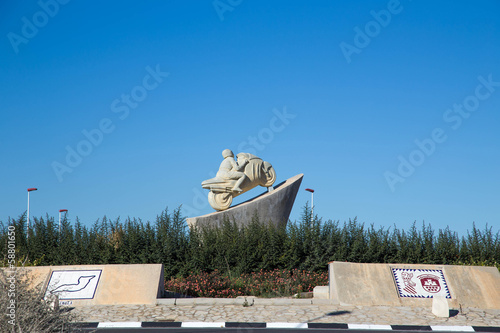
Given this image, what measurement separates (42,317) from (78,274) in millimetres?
5696

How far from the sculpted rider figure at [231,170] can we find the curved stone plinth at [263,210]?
Result: 816 mm

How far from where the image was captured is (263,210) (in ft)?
62.0

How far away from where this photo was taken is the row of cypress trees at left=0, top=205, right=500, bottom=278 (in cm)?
1569

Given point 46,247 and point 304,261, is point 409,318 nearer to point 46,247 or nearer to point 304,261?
point 304,261

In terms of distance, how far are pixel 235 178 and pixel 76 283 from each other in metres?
8.60

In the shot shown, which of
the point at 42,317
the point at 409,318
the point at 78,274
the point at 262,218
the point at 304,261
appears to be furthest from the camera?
the point at 262,218

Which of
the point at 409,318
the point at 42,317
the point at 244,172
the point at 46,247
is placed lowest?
the point at 409,318

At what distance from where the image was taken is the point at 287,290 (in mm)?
12914

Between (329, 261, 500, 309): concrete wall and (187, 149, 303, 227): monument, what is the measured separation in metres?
6.70

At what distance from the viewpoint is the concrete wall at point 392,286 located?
11.0m

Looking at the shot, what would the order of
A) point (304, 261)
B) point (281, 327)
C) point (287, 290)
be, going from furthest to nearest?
point (304, 261)
point (287, 290)
point (281, 327)

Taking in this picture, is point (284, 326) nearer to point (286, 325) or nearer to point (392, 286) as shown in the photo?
point (286, 325)

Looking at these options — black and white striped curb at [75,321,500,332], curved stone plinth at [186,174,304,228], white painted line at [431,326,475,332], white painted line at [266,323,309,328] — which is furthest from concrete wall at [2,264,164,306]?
curved stone plinth at [186,174,304,228]

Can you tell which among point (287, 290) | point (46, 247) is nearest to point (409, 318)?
point (287, 290)
